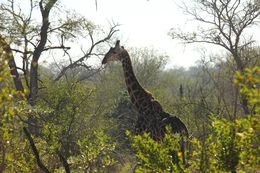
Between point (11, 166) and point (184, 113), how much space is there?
10.3m

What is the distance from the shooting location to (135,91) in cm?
1095

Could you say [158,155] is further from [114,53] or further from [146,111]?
[114,53]

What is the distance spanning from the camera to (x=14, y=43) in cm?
1792

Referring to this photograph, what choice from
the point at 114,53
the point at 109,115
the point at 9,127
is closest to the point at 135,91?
the point at 114,53

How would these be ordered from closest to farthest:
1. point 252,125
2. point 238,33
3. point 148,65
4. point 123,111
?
point 252,125 → point 238,33 → point 123,111 → point 148,65

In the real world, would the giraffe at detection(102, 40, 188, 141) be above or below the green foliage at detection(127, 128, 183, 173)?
above

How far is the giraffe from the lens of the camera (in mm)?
9562

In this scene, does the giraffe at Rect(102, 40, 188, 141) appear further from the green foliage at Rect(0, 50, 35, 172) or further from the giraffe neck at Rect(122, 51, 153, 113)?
the green foliage at Rect(0, 50, 35, 172)

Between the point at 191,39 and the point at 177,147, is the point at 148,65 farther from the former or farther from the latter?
the point at 177,147

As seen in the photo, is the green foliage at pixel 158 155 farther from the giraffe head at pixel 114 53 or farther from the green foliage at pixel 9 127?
the giraffe head at pixel 114 53

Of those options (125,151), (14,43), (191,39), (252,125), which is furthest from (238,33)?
(252,125)

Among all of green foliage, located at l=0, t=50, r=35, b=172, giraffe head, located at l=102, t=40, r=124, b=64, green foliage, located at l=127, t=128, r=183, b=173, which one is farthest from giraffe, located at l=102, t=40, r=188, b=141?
green foliage, located at l=127, t=128, r=183, b=173

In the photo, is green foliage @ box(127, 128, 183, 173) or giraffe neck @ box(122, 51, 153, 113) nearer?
green foliage @ box(127, 128, 183, 173)

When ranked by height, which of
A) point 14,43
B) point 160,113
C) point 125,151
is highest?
point 14,43
